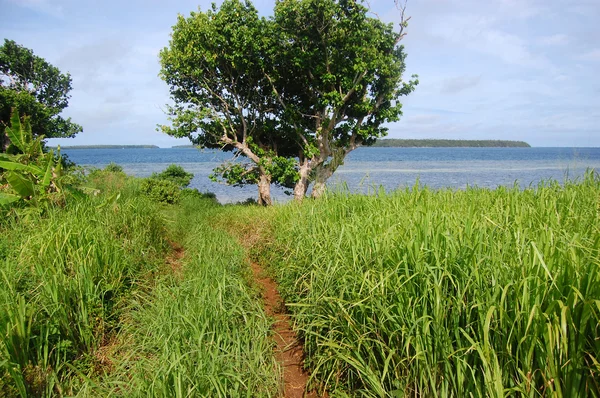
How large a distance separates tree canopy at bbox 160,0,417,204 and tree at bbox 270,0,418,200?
0.10ft

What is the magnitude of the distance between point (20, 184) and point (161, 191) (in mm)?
6963

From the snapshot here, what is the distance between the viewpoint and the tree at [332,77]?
1062 centimetres

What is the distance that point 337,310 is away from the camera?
11.3 ft

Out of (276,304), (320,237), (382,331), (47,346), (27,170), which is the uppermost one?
(27,170)

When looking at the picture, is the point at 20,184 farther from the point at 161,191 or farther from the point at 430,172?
the point at 430,172

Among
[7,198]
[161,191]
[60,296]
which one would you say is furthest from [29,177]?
[161,191]

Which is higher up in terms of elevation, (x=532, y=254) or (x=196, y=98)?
(x=196, y=98)

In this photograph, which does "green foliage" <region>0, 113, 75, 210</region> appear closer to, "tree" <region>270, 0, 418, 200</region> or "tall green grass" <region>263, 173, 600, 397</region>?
"tall green grass" <region>263, 173, 600, 397</region>

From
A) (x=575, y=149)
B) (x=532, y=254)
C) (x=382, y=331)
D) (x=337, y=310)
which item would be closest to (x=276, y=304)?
(x=337, y=310)

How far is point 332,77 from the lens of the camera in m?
10.7

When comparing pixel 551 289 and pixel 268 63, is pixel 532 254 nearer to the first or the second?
pixel 551 289

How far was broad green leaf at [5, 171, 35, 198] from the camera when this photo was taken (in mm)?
5924

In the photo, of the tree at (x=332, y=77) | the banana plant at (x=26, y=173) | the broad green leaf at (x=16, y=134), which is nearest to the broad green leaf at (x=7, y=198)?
the banana plant at (x=26, y=173)

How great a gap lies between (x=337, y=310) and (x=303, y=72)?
9.73 meters
